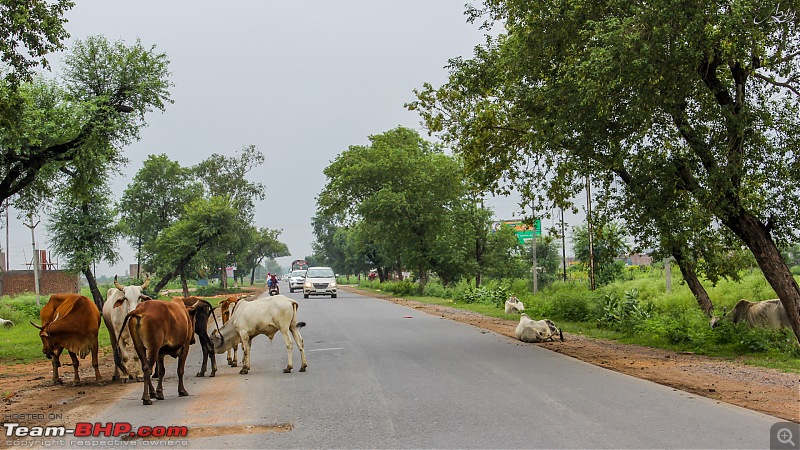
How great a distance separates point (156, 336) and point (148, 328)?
149 millimetres

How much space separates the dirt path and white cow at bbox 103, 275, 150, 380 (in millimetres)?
406

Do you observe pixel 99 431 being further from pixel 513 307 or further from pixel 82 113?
pixel 513 307

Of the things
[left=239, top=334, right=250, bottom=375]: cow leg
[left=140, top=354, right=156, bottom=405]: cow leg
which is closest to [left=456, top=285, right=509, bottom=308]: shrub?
[left=239, top=334, right=250, bottom=375]: cow leg

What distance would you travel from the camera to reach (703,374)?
37.7ft

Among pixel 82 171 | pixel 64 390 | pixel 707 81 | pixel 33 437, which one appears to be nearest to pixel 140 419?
pixel 33 437

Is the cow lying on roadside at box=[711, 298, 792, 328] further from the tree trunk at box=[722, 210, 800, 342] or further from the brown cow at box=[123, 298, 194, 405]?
the brown cow at box=[123, 298, 194, 405]

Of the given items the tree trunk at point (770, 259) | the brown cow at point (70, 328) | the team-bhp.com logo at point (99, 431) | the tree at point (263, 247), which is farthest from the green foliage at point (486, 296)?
the tree at point (263, 247)

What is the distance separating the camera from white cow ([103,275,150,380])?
11.0 metres

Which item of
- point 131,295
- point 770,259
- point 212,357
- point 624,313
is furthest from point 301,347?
point 624,313

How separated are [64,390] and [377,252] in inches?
2370

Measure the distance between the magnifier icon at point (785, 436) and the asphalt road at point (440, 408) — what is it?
0.13 meters

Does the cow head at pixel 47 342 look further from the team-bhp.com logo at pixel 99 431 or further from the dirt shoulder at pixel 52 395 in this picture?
the team-bhp.com logo at pixel 99 431

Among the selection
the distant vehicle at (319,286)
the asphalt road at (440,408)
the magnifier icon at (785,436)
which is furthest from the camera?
the distant vehicle at (319,286)

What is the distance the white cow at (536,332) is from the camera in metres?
17.2
